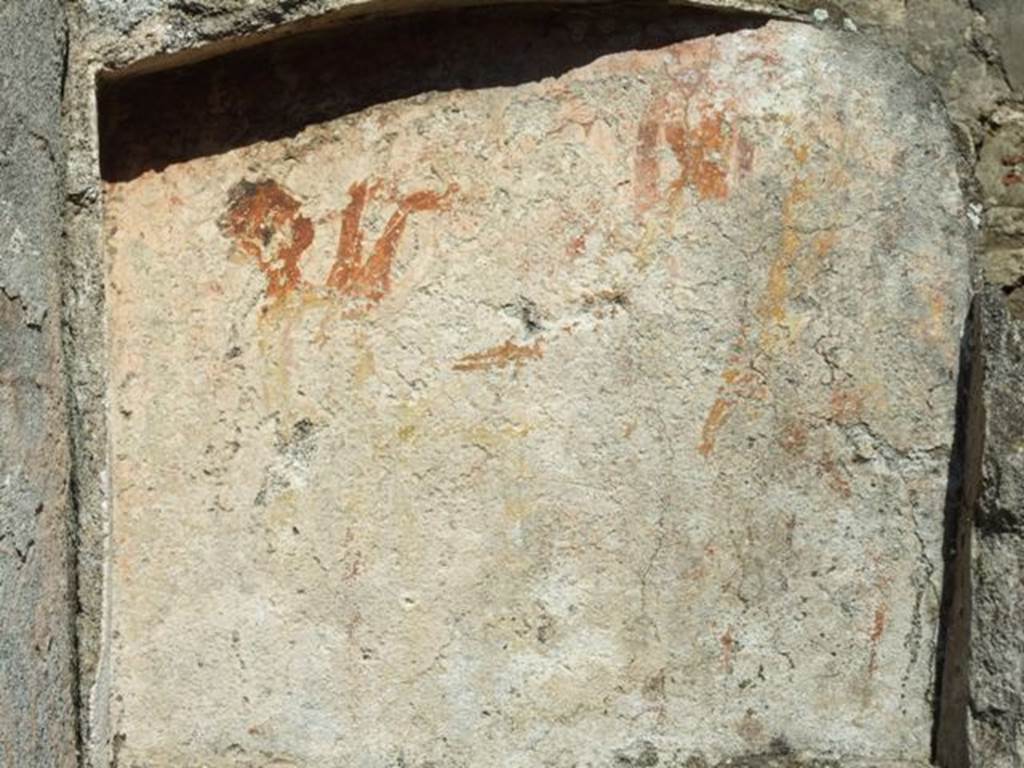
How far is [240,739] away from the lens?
3.32 metres

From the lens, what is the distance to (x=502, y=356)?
330 cm

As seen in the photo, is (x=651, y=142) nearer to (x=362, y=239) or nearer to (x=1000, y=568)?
(x=362, y=239)

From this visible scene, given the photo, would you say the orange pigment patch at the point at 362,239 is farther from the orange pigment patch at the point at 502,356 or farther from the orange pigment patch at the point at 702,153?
the orange pigment patch at the point at 702,153

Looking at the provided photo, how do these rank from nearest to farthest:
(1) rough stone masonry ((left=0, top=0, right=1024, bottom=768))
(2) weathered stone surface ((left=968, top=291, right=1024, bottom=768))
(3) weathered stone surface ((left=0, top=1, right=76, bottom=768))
A: (3) weathered stone surface ((left=0, top=1, right=76, bottom=768)) < (2) weathered stone surface ((left=968, top=291, right=1024, bottom=768)) < (1) rough stone masonry ((left=0, top=0, right=1024, bottom=768))

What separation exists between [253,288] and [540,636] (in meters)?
0.77

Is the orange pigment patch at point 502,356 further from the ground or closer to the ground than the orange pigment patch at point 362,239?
closer to the ground

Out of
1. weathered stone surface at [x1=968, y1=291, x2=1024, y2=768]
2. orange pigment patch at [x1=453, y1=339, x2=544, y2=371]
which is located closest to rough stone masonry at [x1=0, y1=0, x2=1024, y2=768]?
orange pigment patch at [x1=453, y1=339, x2=544, y2=371]

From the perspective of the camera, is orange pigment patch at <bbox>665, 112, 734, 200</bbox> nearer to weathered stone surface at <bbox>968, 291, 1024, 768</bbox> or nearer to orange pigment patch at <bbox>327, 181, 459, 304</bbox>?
orange pigment patch at <bbox>327, 181, 459, 304</bbox>

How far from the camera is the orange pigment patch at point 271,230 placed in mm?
3324

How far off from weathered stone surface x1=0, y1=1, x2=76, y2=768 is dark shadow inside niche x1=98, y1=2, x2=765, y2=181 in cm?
25

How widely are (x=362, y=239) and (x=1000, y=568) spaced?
1191mm

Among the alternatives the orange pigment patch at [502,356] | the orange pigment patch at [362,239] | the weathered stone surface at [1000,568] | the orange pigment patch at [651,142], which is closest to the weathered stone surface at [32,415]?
the orange pigment patch at [362,239]

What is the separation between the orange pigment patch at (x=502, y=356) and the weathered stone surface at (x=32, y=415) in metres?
0.68

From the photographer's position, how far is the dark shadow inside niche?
332cm
